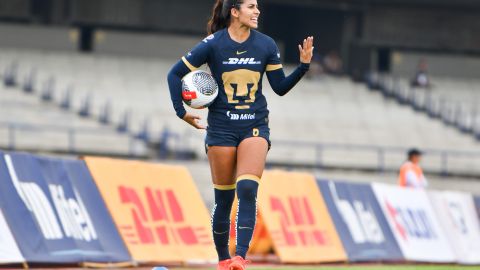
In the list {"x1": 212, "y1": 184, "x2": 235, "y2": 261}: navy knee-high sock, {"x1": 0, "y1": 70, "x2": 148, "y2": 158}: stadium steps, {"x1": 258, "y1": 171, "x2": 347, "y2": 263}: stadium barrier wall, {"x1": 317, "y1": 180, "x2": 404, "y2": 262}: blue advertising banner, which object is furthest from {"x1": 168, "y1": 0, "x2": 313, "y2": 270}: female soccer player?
{"x1": 0, "y1": 70, "x2": 148, "y2": 158}: stadium steps

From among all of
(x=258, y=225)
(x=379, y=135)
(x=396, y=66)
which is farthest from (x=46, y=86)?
(x=258, y=225)

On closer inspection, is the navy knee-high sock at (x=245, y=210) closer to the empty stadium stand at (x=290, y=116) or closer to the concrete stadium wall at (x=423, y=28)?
the empty stadium stand at (x=290, y=116)

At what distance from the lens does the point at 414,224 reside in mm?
19859

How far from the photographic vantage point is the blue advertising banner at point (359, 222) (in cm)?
1811

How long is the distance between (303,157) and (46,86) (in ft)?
25.1

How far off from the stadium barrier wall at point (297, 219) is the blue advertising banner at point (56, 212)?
10.3ft

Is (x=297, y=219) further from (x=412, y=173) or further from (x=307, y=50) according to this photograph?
(x=307, y=50)

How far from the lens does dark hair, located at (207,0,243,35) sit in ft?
36.2

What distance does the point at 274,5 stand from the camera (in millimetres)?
51688

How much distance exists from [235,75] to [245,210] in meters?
1.09

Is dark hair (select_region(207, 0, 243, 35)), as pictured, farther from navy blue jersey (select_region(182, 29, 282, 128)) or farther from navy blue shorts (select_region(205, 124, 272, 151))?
navy blue shorts (select_region(205, 124, 272, 151))

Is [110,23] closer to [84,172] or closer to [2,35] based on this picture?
[2,35]

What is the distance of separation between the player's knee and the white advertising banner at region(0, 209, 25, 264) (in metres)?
2.80

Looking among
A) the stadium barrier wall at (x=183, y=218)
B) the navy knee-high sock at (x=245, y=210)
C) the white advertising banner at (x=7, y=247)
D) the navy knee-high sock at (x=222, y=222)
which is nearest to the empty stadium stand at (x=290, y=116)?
the stadium barrier wall at (x=183, y=218)
